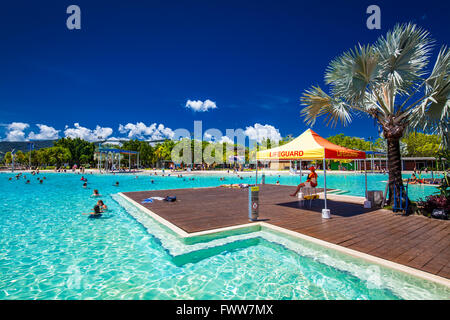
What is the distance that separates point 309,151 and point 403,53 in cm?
496

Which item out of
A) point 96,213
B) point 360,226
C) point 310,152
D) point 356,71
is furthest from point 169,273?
point 356,71

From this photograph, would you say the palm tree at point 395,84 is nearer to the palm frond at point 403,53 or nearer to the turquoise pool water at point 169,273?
the palm frond at point 403,53

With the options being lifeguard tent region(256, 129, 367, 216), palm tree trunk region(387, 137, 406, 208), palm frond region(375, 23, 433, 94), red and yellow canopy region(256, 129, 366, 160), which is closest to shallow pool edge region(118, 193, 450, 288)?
lifeguard tent region(256, 129, 367, 216)

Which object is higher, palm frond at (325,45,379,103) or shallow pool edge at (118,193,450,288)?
palm frond at (325,45,379,103)

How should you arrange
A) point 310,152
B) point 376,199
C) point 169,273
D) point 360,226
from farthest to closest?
point 376,199 → point 310,152 → point 360,226 → point 169,273

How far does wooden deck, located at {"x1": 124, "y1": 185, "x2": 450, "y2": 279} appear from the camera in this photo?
458cm

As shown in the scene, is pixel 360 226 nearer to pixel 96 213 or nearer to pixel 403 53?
pixel 403 53

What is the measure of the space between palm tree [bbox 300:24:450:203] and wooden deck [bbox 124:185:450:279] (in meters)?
2.44

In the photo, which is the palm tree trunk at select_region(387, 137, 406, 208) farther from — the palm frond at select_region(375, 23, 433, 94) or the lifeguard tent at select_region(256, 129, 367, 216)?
the palm frond at select_region(375, 23, 433, 94)

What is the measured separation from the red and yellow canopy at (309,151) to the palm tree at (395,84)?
5.74 feet

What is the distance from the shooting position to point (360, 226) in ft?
22.0

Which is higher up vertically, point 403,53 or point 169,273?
point 403,53

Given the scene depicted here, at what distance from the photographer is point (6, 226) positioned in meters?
8.73

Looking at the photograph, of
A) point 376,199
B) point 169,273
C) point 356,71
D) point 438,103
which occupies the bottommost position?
point 169,273
